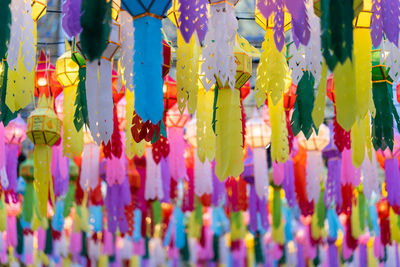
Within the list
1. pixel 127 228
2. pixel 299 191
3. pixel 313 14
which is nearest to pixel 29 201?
pixel 127 228

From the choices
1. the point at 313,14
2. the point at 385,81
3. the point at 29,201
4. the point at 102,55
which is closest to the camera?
the point at 102,55

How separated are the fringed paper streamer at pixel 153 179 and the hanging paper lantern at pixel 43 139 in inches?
36.5

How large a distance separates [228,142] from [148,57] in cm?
69

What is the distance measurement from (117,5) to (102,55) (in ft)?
1.66

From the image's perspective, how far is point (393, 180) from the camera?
568 cm

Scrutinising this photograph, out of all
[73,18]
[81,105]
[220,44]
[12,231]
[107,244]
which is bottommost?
[107,244]

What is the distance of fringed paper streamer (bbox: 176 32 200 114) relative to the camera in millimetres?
3375

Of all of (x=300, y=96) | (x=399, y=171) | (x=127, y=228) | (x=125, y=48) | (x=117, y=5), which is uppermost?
(x=117, y=5)

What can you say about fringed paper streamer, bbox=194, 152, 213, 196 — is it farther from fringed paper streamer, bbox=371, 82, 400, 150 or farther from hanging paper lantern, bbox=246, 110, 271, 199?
fringed paper streamer, bbox=371, 82, 400, 150

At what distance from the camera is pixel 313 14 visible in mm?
3346

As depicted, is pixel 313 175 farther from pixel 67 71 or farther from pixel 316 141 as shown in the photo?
pixel 67 71

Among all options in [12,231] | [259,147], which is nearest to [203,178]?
[259,147]

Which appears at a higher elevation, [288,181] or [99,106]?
[99,106]

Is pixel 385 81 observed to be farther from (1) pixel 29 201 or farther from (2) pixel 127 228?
(1) pixel 29 201
